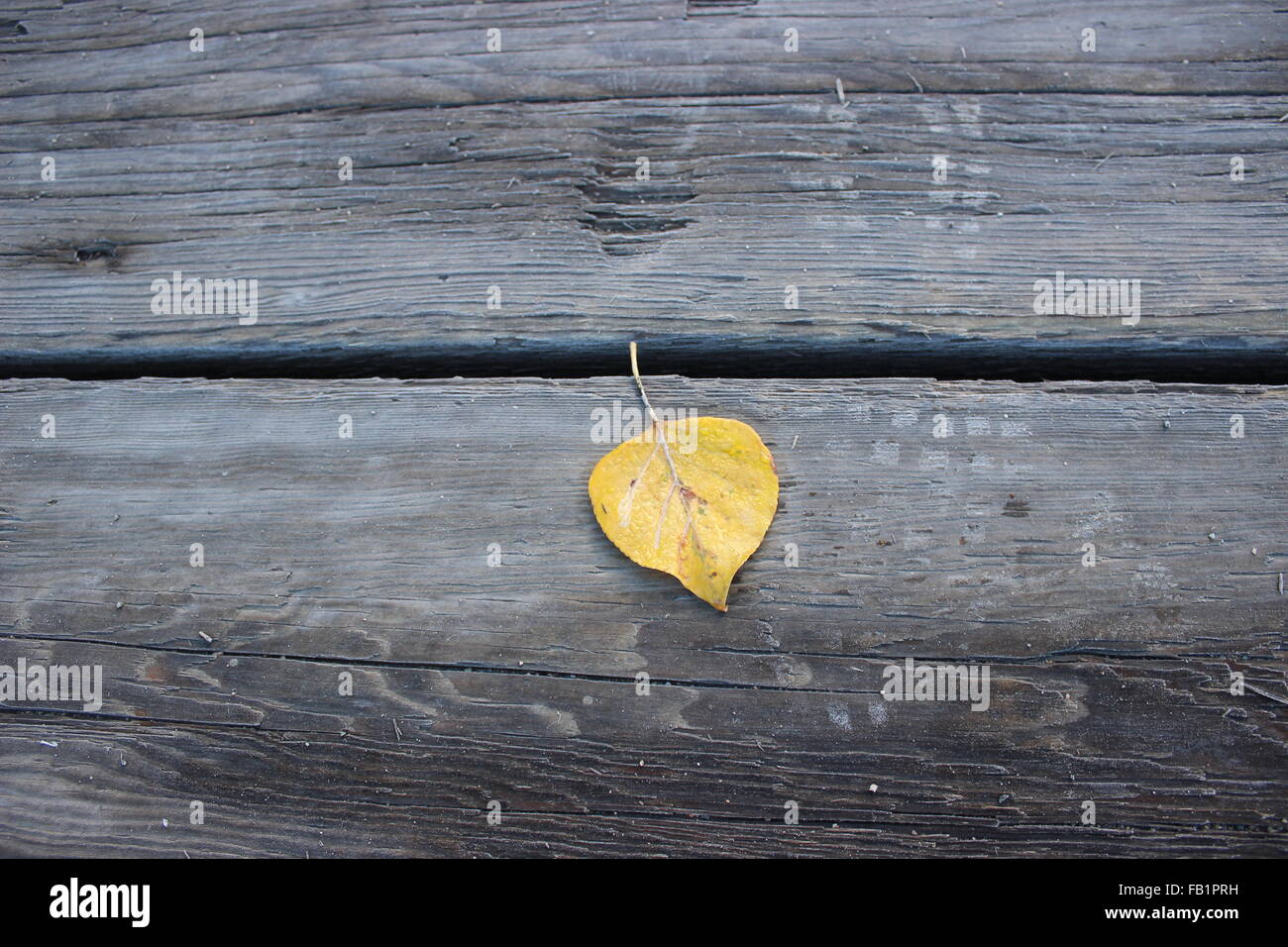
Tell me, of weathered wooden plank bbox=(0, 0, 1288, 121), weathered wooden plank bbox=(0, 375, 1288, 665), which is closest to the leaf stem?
weathered wooden plank bbox=(0, 375, 1288, 665)

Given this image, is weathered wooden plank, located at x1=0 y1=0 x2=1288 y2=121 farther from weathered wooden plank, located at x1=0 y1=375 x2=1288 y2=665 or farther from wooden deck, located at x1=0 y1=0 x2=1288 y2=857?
weathered wooden plank, located at x1=0 y1=375 x2=1288 y2=665

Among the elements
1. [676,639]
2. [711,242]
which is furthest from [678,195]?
[676,639]

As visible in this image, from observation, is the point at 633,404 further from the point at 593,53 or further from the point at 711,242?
the point at 593,53

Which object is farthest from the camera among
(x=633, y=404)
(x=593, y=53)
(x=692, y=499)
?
(x=593, y=53)

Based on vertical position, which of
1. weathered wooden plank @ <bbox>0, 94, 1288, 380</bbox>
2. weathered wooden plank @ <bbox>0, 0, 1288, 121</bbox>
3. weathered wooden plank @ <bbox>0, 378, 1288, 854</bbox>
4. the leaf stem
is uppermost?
weathered wooden plank @ <bbox>0, 0, 1288, 121</bbox>

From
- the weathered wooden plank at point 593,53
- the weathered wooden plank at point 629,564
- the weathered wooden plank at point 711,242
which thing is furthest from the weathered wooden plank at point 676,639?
the weathered wooden plank at point 593,53

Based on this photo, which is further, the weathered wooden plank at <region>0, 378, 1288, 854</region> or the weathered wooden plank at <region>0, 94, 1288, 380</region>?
the weathered wooden plank at <region>0, 94, 1288, 380</region>

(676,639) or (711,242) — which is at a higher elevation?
(711,242)
